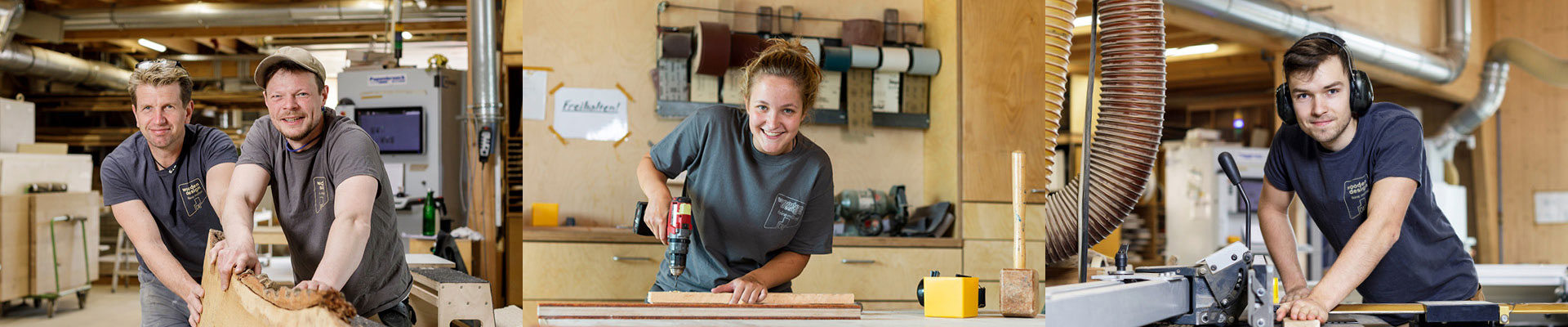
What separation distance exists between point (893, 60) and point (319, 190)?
8.07ft

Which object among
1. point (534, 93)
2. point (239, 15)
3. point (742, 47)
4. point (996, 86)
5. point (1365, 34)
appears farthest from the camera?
point (239, 15)

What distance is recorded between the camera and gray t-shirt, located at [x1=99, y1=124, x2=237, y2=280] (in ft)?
8.04

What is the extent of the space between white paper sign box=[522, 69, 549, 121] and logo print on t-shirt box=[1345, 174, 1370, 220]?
8.67 feet

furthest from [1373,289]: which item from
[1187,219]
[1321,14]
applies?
[1187,219]

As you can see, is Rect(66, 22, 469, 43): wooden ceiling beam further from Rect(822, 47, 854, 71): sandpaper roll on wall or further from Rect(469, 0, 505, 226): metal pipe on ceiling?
Rect(822, 47, 854, 71): sandpaper roll on wall

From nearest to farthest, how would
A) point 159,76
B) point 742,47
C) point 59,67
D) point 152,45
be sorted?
point 159,76 < point 742,47 < point 59,67 < point 152,45

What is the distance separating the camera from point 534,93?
3.66 m

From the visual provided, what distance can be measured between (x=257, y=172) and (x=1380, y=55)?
705 cm

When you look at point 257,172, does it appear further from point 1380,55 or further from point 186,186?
point 1380,55

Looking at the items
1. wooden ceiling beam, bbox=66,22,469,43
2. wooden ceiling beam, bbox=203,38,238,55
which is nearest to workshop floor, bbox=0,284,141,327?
wooden ceiling beam, bbox=66,22,469,43

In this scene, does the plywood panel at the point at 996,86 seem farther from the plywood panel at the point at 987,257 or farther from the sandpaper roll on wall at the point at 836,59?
the sandpaper roll on wall at the point at 836,59

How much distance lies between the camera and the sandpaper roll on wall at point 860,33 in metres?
4.07

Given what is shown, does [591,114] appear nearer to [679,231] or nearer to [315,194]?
[315,194]

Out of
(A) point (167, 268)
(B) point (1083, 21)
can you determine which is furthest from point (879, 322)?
(B) point (1083, 21)
